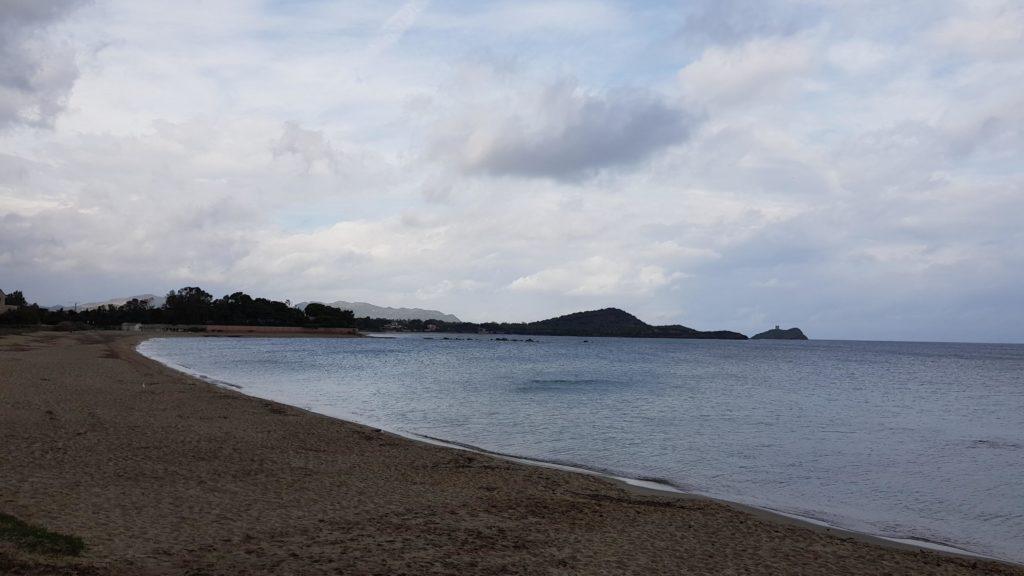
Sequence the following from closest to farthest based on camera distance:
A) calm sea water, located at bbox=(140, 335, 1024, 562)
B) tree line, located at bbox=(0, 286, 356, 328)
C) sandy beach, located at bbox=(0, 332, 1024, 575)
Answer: sandy beach, located at bbox=(0, 332, 1024, 575)
calm sea water, located at bbox=(140, 335, 1024, 562)
tree line, located at bbox=(0, 286, 356, 328)

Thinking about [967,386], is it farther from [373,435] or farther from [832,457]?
[373,435]

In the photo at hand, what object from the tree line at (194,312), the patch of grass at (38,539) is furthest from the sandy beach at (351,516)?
the tree line at (194,312)

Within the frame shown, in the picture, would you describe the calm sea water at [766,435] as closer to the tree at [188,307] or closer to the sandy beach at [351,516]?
the sandy beach at [351,516]

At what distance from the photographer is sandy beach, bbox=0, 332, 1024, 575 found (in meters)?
7.68

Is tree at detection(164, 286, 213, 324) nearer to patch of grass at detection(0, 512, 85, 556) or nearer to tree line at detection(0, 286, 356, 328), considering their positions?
tree line at detection(0, 286, 356, 328)

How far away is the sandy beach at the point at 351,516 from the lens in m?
7.68

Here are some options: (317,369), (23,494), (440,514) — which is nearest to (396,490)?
(440,514)

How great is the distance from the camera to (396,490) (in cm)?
1180

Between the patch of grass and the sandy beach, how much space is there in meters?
0.07

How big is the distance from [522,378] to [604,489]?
118ft

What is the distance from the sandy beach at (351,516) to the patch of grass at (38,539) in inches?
2.9

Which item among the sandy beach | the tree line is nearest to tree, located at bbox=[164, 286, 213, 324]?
the tree line

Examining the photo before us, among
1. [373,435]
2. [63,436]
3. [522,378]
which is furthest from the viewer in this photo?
[522,378]

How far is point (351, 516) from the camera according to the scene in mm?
9711
